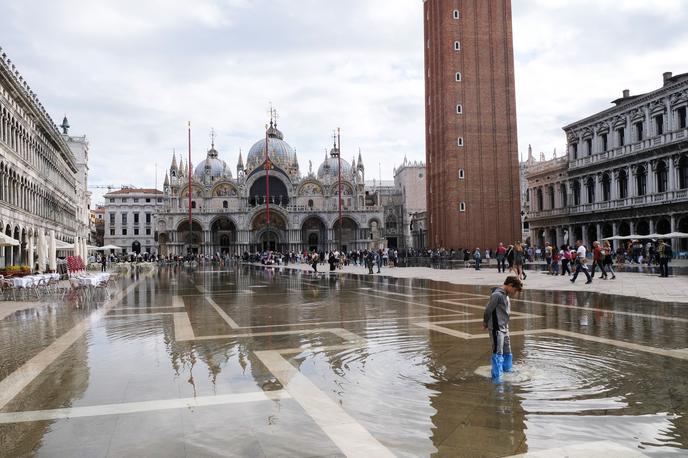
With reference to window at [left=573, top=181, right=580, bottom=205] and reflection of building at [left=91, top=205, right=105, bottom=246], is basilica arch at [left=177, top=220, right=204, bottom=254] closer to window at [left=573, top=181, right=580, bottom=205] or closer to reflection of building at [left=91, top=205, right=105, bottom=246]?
reflection of building at [left=91, top=205, right=105, bottom=246]

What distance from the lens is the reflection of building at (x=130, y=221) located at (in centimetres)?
10919

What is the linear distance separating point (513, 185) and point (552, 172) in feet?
20.5

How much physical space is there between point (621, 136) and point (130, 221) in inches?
3548

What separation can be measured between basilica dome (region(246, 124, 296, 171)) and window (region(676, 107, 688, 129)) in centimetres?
5444

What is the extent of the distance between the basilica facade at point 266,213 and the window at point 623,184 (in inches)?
1419

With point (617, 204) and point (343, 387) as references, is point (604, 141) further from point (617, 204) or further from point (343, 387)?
point (343, 387)

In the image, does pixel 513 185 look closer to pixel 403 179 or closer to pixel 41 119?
pixel 41 119

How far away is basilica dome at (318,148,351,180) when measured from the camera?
284ft

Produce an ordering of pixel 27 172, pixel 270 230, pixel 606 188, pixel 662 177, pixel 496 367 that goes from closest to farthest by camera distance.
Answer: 1. pixel 496 367
2. pixel 27 172
3. pixel 662 177
4. pixel 606 188
5. pixel 270 230

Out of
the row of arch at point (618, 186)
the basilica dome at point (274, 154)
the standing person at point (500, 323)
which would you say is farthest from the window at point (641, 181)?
the basilica dome at point (274, 154)

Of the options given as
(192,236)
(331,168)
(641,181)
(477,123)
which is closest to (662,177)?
(641,181)

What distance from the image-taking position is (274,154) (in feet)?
284

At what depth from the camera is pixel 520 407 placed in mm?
5387

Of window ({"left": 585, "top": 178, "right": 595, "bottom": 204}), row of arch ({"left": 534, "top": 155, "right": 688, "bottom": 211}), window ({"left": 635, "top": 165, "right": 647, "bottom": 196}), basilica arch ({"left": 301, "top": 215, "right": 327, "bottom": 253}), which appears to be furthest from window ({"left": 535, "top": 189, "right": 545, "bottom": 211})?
basilica arch ({"left": 301, "top": 215, "right": 327, "bottom": 253})
